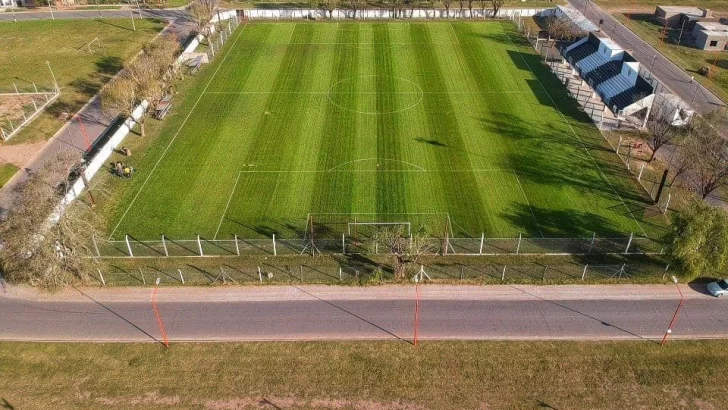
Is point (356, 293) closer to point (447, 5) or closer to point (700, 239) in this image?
point (700, 239)

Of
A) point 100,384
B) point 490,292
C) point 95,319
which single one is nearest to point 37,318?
point 95,319

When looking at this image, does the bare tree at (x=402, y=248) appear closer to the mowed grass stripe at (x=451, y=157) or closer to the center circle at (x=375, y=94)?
the mowed grass stripe at (x=451, y=157)

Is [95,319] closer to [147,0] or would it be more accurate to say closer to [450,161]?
[450,161]

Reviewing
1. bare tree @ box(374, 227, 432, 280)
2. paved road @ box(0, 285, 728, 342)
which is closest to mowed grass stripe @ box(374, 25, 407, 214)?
bare tree @ box(374, 227, 432, 280)

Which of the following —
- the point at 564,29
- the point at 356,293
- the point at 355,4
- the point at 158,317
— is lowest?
the point at 158,317

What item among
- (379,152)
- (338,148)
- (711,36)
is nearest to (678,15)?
(711,36)

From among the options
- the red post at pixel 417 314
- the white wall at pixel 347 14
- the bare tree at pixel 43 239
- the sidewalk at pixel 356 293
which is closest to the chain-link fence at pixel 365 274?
the sidewalk at pixel 356 293
